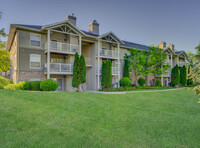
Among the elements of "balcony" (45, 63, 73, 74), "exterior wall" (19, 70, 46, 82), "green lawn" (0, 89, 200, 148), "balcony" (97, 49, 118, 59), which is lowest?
"green lawn" (0, 89, 200, 148)

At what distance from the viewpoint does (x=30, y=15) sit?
1664 centimetres

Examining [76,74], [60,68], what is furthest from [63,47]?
[76,74]

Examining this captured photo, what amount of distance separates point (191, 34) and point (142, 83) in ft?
32.2

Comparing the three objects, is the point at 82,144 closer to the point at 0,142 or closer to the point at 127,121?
the point at 0,142

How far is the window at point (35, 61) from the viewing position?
14742mm

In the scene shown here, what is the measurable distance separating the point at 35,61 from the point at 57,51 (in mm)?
2644

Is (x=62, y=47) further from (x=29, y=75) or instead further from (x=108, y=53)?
(x=108, y=53)

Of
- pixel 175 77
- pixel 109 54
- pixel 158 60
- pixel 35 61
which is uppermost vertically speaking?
pixel 109 54

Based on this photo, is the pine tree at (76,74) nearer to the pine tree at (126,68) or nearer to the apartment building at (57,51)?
the apartment building at (57,51)

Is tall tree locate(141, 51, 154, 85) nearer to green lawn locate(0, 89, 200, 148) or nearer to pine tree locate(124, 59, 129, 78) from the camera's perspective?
pine tree locate(124, 59, 129, 78)

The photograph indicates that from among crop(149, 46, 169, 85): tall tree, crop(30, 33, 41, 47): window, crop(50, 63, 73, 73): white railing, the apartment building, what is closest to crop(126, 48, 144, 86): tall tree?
the apartment building

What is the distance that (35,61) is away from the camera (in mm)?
14938

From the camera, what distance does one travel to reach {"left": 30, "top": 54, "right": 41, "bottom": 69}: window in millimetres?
14742

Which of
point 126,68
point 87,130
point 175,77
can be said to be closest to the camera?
point 87,130
